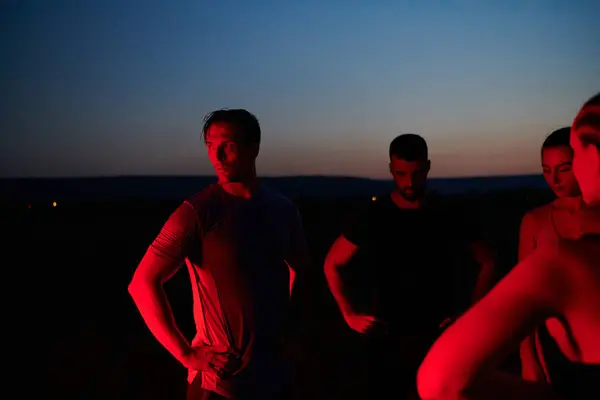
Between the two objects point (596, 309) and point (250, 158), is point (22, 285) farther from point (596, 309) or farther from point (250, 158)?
point (596, 309)

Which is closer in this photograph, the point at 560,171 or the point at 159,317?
the point at 159,317

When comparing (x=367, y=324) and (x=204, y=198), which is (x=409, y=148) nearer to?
(x=367, y=324)

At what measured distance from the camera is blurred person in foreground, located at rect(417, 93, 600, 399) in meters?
1.25

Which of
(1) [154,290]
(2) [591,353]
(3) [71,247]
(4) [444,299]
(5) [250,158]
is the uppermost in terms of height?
(5) [250,158]

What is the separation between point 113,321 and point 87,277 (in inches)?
299

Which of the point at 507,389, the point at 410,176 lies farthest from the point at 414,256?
the point at 507,389

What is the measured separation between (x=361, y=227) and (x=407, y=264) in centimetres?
37

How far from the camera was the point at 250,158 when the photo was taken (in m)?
3.17

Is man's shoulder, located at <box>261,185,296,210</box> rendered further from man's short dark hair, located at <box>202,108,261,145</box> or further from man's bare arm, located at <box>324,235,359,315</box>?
man's bare arm, located at <box>324,235,359,315</box>

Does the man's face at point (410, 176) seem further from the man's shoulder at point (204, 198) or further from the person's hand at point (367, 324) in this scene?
the man's shoulder at point (204, 198)

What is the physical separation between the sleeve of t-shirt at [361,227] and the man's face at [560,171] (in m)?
1.06

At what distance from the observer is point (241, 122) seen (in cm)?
313

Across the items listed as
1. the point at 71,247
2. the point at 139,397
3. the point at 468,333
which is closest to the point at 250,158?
the point at 468,333

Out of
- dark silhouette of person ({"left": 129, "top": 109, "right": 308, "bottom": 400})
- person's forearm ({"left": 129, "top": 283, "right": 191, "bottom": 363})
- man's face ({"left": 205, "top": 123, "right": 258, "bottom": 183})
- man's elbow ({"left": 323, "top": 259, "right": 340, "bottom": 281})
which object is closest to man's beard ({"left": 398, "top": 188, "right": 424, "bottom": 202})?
man's elbow ({"left": 323, "top": 259, "right": 340, "bottom": 281})
